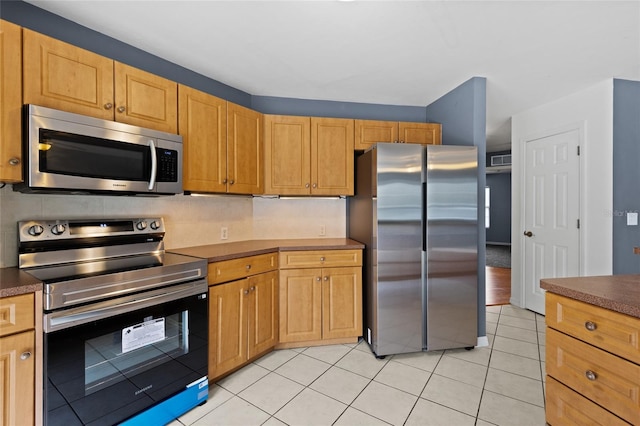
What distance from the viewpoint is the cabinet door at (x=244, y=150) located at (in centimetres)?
250

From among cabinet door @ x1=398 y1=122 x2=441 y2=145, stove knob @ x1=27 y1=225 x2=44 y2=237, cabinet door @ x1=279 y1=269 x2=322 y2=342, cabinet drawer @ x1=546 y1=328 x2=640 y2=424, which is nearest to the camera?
cabinet drawer @ x1=546 y1=328 x2=640 y2=424

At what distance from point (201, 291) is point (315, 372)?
1062 mm

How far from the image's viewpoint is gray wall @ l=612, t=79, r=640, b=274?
9.03 ft

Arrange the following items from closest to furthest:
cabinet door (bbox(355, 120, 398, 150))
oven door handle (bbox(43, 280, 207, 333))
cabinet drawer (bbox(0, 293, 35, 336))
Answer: cabinet drawer (bbox(0, 293, 35, 336))
oven door handle (bbox(43, 280, 207, 333))
cabinet door (bbox(355, 120, 398, 150))

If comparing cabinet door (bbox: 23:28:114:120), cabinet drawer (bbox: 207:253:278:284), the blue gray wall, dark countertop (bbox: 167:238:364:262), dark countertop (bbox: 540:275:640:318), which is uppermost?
the blue gray wall

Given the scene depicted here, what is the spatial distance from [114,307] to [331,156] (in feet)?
6.87

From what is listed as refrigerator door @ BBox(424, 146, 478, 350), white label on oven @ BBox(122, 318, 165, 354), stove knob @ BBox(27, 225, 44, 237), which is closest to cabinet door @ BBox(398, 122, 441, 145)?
refrigerator door @ BBox(424, 146, 478, 350)

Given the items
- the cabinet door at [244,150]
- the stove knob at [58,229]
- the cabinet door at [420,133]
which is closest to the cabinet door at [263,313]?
the cabinet door at [244,150]

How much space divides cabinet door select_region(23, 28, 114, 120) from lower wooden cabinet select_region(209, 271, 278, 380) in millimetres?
1327

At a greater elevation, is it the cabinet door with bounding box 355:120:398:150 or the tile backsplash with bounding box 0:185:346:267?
the cabinet door with bounding box 355:120:398:150

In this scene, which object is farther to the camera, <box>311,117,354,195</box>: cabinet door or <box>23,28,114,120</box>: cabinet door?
<box>311,117,354,195</box>: cabinet door

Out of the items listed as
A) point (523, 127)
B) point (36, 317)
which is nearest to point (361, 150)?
point (523, 127)

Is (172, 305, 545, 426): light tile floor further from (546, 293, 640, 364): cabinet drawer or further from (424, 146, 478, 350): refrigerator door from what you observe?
(546, 293, 640, 364): cabinet drawer

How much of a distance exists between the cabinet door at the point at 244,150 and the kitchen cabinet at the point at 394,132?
98 centimetres
